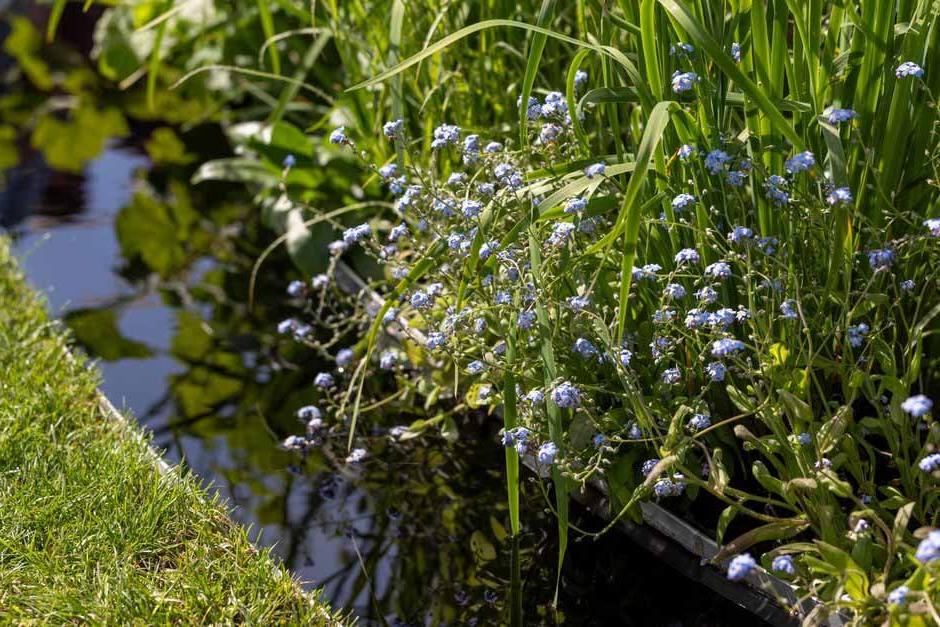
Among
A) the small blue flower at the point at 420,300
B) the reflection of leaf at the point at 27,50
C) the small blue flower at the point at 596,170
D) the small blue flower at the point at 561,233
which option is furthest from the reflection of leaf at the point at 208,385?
the reflection of leaf at the point at 27,50

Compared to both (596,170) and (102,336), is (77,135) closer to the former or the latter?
(102,336)

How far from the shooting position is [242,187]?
4.61m

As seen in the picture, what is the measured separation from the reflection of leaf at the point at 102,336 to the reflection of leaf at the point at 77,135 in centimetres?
126

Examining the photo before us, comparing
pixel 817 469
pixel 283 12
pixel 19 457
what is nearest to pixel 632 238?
pixel 817 469

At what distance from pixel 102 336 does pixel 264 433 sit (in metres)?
0.75

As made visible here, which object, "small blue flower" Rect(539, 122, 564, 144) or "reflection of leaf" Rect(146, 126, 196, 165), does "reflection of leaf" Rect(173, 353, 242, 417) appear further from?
"reflection of leaf" Rect(146, 126, 196, 165)

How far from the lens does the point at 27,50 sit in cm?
583

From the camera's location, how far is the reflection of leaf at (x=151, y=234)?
4.09 m

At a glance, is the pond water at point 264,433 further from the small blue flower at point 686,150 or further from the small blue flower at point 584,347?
the small blue flower at point 686,150

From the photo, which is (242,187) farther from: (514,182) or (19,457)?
(514,182)

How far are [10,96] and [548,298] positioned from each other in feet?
13.1

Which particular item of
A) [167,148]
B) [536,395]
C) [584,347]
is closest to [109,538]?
[536,395]

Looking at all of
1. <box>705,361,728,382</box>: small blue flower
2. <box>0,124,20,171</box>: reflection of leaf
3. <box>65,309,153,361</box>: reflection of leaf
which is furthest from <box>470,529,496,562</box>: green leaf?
<box>0,124,20,171</box>: reflection of leaf

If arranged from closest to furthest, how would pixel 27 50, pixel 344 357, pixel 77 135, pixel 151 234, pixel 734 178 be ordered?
pixel 734 178 → pixel 344 357 → pixel 151 234 → pixel 77 135 → pixel 27 50
